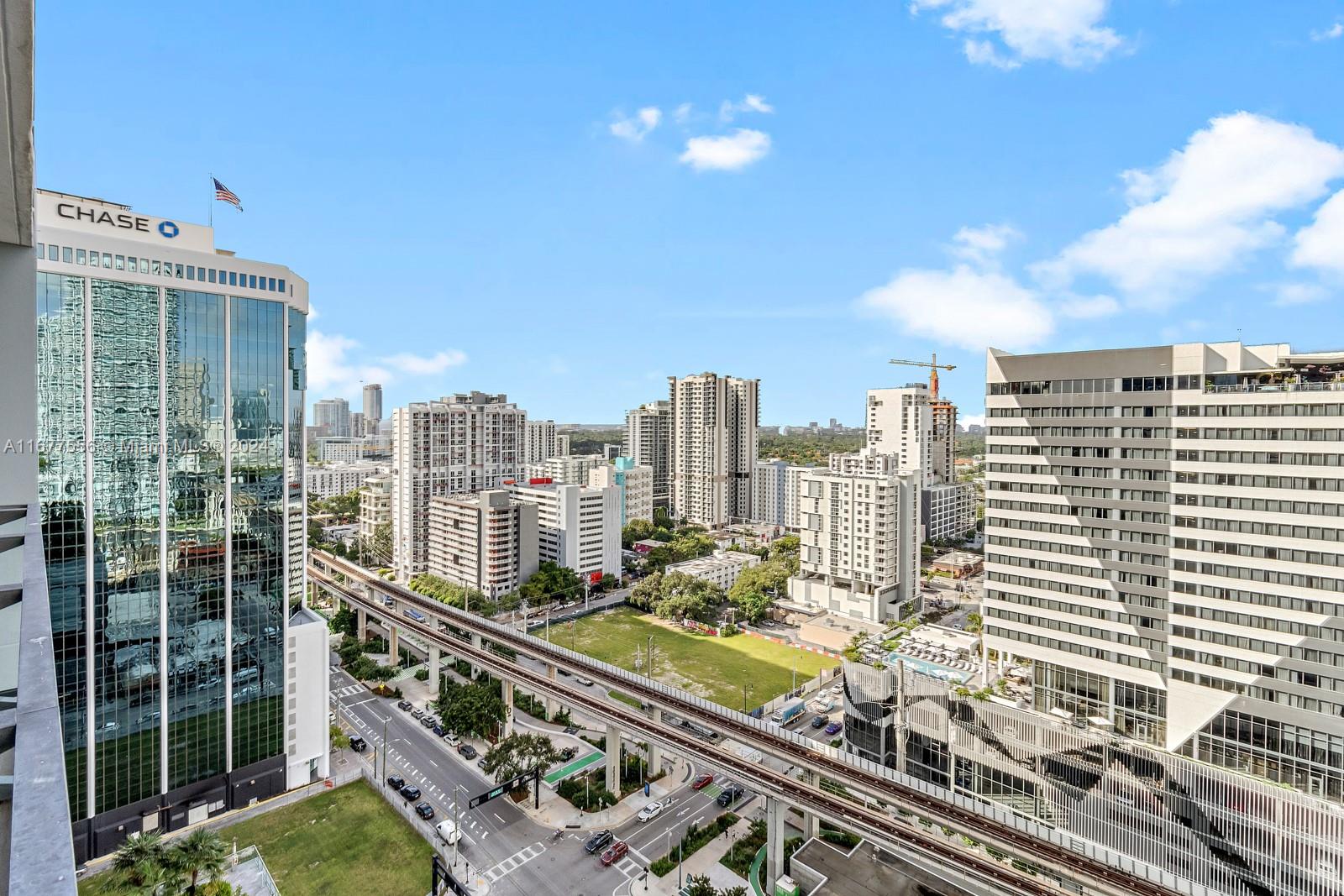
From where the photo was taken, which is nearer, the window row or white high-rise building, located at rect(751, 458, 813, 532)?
the window row

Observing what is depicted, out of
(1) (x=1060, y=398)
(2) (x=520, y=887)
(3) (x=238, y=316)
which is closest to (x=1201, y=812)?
(1) (x=1060, y=398)

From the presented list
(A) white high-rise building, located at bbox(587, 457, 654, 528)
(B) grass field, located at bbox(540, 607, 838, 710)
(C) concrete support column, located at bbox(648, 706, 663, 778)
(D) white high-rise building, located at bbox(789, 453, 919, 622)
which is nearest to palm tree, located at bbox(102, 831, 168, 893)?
(C) concrete support column, located at bbox(648, 706, 663, 778)

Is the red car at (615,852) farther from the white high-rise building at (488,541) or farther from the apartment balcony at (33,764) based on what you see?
the white high-rise building at (488,541)

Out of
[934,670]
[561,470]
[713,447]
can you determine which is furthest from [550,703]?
[713,447]

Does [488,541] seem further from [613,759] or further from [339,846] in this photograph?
[339,846]

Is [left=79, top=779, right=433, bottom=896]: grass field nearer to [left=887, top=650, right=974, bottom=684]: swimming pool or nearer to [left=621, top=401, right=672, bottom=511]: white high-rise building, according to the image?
[left=887, top=650, right=974, bottom=684]: swimming pool

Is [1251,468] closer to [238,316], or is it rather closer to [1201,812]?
[1201,812]
